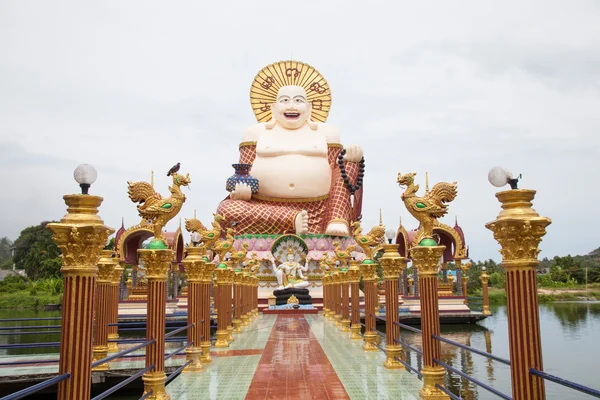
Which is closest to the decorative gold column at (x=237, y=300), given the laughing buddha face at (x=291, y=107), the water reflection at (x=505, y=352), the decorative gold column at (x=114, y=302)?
the decorative gold column at (x=114, y=302)

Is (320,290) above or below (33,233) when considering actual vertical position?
below

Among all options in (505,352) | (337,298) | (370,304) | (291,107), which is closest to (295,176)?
(291,107)

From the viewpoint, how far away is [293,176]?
24844 millimetres

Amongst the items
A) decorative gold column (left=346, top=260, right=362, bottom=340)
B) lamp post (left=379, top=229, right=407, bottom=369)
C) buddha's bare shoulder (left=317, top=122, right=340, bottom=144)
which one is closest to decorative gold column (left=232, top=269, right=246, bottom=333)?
decorative gold column (left=346, top=260, right=362, bottom=340)

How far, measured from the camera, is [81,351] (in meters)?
3.72

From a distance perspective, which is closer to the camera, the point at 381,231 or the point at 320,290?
the point at 381,231

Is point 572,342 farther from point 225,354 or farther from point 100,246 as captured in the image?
point 100,246

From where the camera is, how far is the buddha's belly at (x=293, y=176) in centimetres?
2486

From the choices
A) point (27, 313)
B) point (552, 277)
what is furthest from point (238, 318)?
point (552, 277)

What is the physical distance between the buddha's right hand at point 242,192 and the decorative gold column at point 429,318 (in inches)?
730

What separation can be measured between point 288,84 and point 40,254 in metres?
21.4

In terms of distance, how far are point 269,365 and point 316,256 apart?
49.0ft

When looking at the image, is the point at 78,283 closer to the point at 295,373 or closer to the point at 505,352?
the point at 295,373

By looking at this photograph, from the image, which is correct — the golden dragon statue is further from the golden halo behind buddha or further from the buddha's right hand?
the golden halo behind buddha
